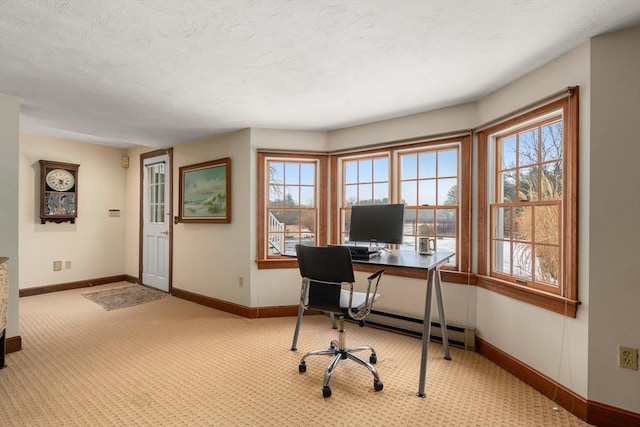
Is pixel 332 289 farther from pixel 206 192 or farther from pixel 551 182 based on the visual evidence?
pixel 206 192

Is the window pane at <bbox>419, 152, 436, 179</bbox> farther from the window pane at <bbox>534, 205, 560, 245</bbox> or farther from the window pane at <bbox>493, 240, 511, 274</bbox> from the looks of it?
the window pane at <bbox>534, 205, 560, 245</bbox>

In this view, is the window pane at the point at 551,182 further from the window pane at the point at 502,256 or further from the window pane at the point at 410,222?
the window pane at the point at 410,222

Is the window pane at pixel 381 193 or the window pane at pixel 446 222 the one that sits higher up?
the window pane at pixel 381 193

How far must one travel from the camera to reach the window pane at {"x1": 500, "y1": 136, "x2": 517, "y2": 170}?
8.93 ft

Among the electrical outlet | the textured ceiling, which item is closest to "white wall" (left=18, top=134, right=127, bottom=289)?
the textured ceiling

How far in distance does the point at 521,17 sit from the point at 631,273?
1.56 meters

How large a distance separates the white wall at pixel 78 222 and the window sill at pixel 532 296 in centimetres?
570

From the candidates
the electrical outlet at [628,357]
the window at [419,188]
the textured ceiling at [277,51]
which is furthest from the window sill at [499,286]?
the textured ceiling at [277,51]

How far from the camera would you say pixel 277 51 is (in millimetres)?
2100

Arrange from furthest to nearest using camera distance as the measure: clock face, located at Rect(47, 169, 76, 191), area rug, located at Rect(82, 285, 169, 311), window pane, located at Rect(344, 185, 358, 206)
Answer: clock face, located at Rect(47, 169, 76, 191) → area rug, located at Rect(82, 285, 169, 311) → window pane, located at Rect(344, 185, 358, 206)

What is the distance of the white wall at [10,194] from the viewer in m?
2.81

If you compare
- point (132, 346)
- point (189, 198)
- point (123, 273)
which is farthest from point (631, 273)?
point (123, 273)

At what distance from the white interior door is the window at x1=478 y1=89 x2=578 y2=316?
4.36 metres

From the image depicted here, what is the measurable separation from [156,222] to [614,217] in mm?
5526
